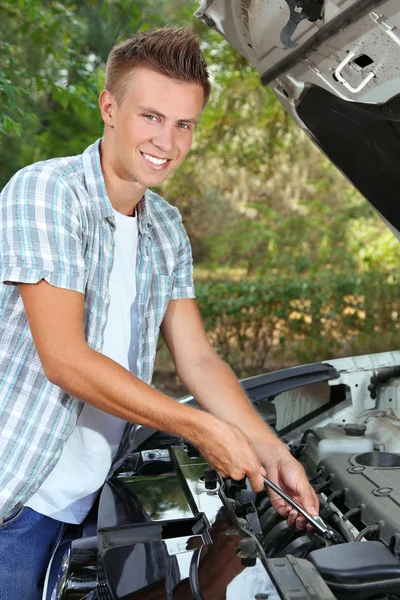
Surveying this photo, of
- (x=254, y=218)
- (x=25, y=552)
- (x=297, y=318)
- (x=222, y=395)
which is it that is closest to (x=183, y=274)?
(x=222, y=395)

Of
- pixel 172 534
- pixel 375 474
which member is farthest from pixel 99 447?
pixel 375 474

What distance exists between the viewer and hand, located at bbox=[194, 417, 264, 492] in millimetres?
1509

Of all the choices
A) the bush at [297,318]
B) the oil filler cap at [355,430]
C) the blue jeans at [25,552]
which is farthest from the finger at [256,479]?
the bush at [297,318]

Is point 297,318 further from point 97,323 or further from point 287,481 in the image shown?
point 97,323

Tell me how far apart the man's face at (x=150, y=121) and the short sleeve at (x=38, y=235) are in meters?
0.22

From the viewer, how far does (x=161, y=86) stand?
5.36ft

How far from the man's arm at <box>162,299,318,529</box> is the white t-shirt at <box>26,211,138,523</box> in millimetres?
228

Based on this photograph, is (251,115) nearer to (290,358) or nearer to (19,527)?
(290,358)

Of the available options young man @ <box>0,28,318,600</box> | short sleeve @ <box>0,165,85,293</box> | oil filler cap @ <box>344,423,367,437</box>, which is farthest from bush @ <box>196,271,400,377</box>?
short sleeve @ <box>0,165,85,293</box>

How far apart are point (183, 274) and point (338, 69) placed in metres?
0.73

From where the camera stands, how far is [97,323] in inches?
64.4

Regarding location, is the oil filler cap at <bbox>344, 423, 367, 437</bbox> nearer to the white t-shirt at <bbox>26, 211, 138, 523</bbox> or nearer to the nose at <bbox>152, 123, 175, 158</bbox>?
the white t-shirt at <bbox>26, 211, 138, 523</bbox>

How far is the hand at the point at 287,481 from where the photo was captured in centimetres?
168

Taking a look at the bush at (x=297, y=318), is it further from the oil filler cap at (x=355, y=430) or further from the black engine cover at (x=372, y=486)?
the black engine cover at (x=372, y=486)
